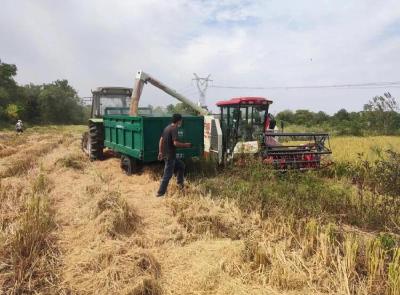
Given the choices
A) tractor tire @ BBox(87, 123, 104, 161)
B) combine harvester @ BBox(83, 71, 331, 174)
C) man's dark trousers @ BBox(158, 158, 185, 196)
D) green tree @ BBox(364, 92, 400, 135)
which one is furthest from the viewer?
green tree @ BBox(364, 92, 400, 135)

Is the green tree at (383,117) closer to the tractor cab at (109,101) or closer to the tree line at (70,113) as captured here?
the tree line at (70,113)

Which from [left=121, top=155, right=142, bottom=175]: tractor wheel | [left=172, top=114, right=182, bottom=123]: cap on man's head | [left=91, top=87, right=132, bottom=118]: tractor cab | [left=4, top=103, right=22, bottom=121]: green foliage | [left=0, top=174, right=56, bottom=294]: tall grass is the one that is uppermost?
[left=4, top=103, right=22, bottom=121]: green foliage

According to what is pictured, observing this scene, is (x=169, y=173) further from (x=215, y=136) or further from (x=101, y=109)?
(x=101, y=109)

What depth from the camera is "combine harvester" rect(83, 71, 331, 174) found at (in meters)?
7.99

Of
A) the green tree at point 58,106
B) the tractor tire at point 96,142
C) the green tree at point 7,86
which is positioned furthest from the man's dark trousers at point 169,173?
the green tree at point 58,106

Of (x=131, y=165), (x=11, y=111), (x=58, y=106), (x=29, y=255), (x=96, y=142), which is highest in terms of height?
(x=58, y=106)

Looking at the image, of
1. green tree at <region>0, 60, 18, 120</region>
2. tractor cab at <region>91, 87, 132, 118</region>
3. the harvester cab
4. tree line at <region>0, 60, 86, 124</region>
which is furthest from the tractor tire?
green tree at <region>0, 60, 18, 120</region>

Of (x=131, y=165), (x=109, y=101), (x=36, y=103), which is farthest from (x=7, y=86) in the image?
(x=131, y=165)

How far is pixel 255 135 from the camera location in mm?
9477

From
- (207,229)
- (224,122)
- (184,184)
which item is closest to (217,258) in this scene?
(207,229)

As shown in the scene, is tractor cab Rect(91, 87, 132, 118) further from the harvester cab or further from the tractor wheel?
the harvester cab

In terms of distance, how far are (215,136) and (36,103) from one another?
40.6 metres

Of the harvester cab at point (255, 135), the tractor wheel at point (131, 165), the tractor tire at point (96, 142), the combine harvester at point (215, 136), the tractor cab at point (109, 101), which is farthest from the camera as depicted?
the tractor cab at point (109, 101)

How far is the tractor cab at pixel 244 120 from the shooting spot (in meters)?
9.34
